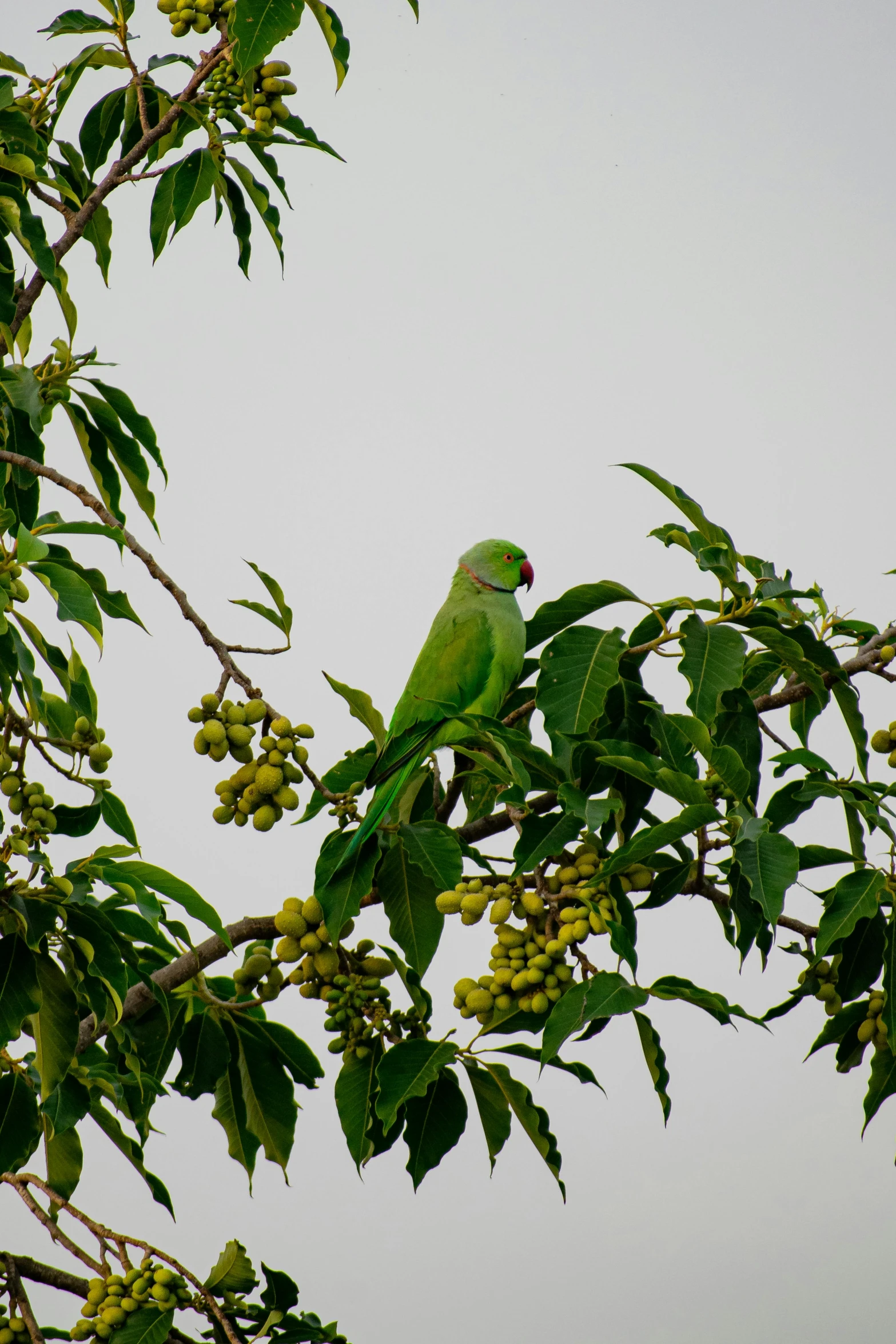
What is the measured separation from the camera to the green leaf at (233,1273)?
6.32 ft

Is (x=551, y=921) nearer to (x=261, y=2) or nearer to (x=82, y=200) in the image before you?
(x=261, y=2)

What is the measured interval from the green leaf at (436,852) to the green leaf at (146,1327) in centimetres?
82

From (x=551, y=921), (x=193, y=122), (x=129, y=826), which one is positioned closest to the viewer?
(x=551, y=921)

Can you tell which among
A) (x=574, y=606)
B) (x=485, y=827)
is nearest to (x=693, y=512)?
(x=574, y=606)

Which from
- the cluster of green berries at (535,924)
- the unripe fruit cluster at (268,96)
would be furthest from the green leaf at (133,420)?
the cluster of green berries at (535,924)

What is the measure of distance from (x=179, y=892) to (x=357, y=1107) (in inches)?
15.4

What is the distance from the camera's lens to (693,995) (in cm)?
135

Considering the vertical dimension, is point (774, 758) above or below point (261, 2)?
below

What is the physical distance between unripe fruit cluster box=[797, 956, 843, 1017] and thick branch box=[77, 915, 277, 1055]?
0.77 m

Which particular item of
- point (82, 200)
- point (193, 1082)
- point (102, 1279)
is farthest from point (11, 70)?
point (102, 1279)

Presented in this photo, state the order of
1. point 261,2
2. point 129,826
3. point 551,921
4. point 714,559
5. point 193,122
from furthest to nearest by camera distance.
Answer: point 193,122, point 129,826, point 261,2, point 714,559, point 551,921

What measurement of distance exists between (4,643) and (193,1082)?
80cm

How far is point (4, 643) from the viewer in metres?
1.60

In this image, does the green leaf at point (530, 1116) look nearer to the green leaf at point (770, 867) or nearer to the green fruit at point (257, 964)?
the green fruit at point (257, 964)
